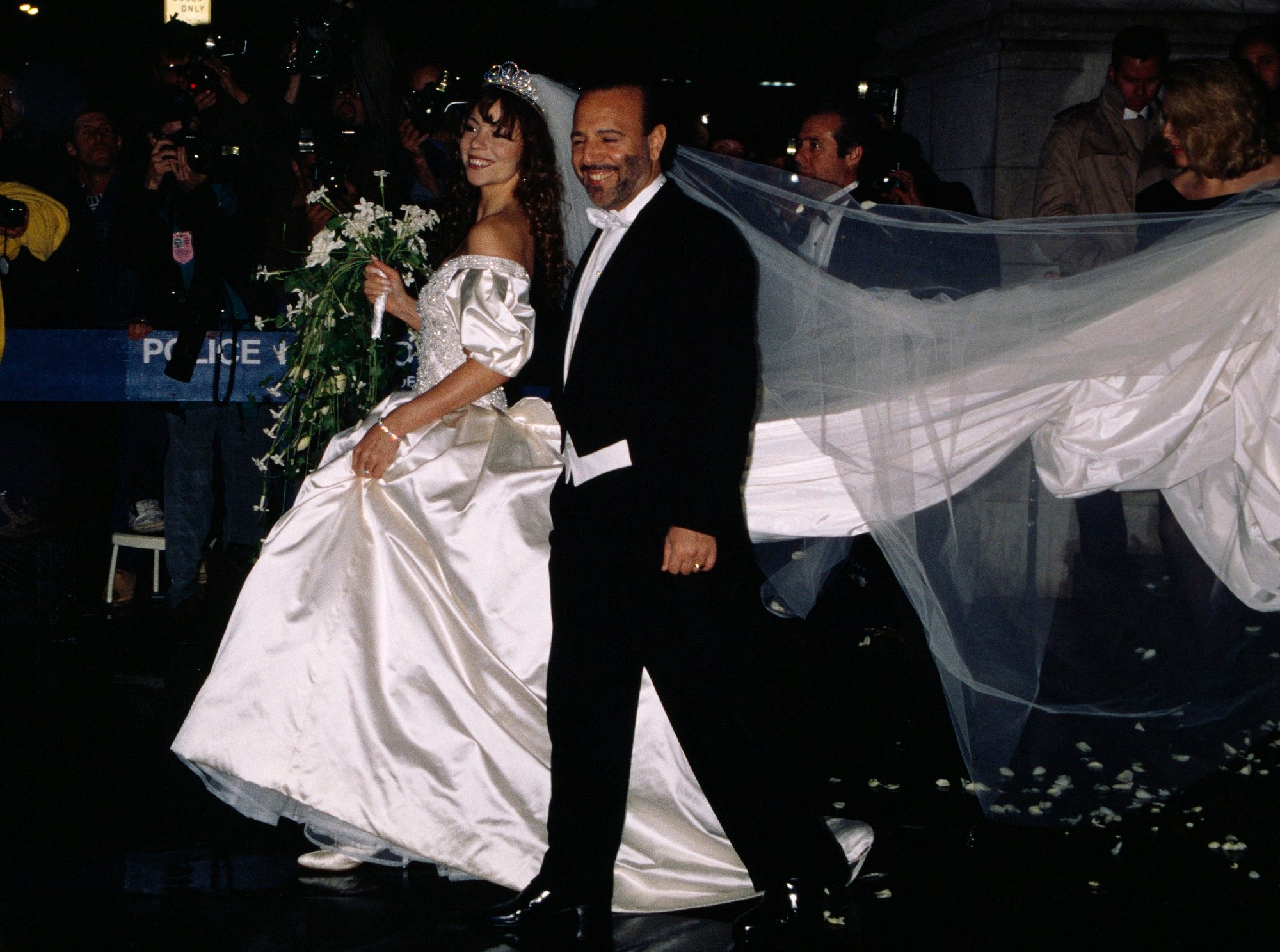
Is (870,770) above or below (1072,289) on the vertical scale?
below

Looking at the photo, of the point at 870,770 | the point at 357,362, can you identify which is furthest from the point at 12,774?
the point at 870,770

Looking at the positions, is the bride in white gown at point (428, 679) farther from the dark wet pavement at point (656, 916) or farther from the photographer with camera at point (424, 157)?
the photographer with camera at point (424, 157)

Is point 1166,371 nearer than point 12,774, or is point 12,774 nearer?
point 1166,371

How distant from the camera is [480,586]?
3.39 meters

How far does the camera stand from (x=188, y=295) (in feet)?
19.2

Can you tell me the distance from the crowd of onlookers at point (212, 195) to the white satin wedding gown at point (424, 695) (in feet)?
7.55

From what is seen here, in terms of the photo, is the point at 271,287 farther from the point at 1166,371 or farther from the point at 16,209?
the point at 1166,371

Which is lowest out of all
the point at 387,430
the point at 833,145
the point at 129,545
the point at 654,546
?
the point at 129,545

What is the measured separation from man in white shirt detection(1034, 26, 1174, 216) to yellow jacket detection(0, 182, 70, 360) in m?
4.28

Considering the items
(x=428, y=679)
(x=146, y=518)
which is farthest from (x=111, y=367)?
(x=428, y=679)

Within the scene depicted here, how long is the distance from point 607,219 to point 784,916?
5.29 ft

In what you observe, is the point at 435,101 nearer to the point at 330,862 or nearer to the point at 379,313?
the point at 379,313

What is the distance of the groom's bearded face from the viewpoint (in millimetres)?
2990

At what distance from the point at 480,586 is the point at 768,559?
84 centimetres
